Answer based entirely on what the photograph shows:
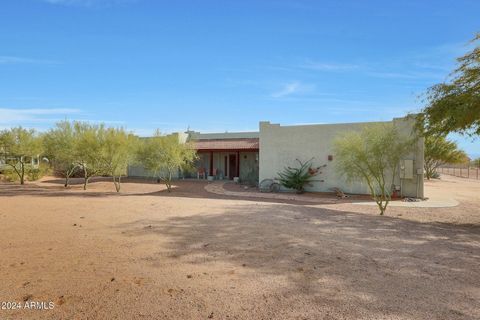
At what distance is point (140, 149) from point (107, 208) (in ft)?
34.0

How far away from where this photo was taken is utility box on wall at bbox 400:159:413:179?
64.6ft

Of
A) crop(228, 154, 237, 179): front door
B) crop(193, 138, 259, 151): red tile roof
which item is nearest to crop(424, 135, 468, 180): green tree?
crop(193, 138, 259, 151): red tile roof

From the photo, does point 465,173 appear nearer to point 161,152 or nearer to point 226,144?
point 226,144

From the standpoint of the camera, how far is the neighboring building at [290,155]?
65.4ft

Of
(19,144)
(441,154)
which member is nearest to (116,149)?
(19,144)

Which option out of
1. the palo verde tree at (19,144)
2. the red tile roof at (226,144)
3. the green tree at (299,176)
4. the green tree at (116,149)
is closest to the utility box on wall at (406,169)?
the green tree at (299,176)

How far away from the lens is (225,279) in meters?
5.41

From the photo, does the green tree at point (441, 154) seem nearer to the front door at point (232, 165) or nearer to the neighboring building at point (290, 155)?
the neighboring building at point (290, 155)

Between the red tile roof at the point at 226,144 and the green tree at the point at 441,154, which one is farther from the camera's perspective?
the green tree at the point at 441,154

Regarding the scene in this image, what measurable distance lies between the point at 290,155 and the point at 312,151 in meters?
1.64

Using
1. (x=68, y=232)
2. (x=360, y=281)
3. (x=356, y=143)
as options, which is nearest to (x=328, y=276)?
(x=360, y=281)

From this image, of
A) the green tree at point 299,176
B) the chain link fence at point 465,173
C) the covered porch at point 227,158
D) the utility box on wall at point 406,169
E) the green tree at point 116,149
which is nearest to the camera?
the utility box on wall at point 406,169

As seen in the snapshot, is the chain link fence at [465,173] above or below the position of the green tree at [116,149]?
below

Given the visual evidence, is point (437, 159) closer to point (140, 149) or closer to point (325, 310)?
point (140, 149)
